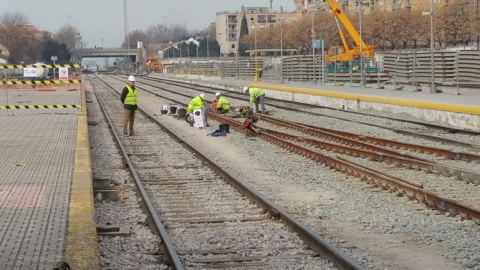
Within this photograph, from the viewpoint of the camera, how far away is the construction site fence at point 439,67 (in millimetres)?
37469

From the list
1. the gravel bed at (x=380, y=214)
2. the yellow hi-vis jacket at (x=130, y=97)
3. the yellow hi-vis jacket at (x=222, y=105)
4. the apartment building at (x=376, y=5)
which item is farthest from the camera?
the apartment building at (x=376, y=5)

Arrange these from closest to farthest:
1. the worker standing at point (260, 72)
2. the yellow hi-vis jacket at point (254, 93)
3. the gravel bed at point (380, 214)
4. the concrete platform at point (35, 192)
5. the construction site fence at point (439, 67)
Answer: the concrete platform at point (35, 192) < the gravel bed at point (380, 214) < the yellow hi-vis jacket at point (254, 93) < the construction site fence at point (439, 67) < the worker standing at point (260, 72)

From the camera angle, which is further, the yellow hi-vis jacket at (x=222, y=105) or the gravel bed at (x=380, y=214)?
the yellow hi-vis jacket at (x=222, y=105)

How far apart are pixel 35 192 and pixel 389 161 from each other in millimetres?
7075

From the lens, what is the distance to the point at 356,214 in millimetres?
10898

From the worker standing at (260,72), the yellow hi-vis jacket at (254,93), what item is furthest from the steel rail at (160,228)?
the worker standing at (260,72)

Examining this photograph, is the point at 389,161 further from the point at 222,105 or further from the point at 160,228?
Answer: the point at 222,105

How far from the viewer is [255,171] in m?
15.7

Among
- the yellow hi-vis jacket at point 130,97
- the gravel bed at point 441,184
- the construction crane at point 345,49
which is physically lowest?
the gravel bed at point 441,184

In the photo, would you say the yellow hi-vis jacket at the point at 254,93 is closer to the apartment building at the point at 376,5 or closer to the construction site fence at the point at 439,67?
the construction site fence at the point at 439,67

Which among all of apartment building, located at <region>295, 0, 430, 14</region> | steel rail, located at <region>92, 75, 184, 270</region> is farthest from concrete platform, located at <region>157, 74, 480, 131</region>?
apartment building, located at <region>295, 0, 430, 14</region>

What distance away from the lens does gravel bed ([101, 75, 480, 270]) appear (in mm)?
8602

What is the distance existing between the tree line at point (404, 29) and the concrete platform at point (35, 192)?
4700 cm

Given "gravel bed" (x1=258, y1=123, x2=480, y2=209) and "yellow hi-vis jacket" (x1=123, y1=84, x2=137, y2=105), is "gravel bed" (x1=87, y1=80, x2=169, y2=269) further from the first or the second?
"yellow hi-vis jacket" (x1=123, y1=84, x2=137, y2=105)
